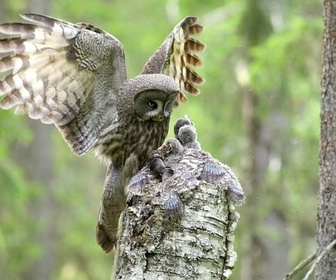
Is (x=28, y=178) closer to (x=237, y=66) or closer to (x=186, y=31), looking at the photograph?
(x=237, y=66)

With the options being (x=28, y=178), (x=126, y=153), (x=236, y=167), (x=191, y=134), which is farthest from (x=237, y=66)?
(x=191, y=134)

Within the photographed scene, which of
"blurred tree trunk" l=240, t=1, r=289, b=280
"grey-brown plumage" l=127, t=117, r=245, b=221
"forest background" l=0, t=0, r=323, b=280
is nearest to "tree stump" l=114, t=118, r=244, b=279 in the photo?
"grey-brown plumage" l=127, t=117, r=245, b=221

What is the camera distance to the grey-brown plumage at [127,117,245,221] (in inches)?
150

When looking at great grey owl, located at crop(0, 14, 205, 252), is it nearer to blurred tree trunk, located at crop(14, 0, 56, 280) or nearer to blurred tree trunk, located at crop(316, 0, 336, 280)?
blurred tree trunk, located at crop(316, 0, 336, 280)

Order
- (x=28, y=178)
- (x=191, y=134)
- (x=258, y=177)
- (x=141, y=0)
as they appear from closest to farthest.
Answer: (x=191, y=134), (x=258, y=177), (x=28, y=178), (x=141, y=0)

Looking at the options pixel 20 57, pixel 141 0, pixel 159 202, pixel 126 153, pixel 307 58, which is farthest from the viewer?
pixel 141 0

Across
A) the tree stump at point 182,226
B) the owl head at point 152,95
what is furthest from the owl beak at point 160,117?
the tree stump at point 182,226

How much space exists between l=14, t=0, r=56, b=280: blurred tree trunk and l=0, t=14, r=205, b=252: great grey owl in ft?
28.2

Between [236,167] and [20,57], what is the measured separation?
6.50m

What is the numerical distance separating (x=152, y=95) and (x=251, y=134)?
6051 millimetres

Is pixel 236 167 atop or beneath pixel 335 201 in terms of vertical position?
atop

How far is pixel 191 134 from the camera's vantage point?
177 inches

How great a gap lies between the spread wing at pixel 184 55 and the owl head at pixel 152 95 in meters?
0.59

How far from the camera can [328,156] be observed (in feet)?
14.9
